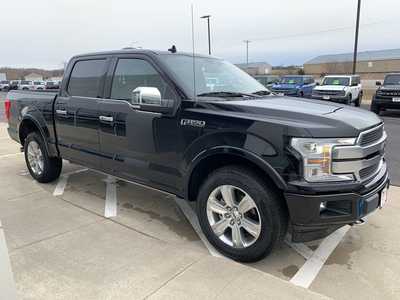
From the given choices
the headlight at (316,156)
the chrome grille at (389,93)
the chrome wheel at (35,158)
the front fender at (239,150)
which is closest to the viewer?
the headlight at (316,156)

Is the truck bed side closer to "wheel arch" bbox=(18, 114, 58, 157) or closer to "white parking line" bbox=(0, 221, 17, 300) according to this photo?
"wheel arch" bbox=(18, 114, 58, 157)

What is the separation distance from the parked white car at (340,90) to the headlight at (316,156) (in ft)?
55.4

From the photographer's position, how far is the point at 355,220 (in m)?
2.87

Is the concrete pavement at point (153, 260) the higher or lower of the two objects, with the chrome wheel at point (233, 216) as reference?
lower

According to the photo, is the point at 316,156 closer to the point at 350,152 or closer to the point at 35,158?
the point at 350,152

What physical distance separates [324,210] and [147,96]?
77.5 inches

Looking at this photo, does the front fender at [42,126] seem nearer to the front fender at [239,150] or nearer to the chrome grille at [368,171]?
the front fender at [239,150]

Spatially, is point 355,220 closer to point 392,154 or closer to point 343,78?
point 392,154

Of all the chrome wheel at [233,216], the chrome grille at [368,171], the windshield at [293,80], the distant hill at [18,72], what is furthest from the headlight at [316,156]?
the distant hill at [18,72]

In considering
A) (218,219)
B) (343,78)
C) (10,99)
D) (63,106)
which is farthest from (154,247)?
(343,78)

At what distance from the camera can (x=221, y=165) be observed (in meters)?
3.43

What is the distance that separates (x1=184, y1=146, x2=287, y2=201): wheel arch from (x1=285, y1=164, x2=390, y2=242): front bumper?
0.60 feet

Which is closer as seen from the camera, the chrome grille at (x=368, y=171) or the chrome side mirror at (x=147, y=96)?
the chrome grille at (x=368, y=171)

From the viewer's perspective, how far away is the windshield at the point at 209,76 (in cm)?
376
